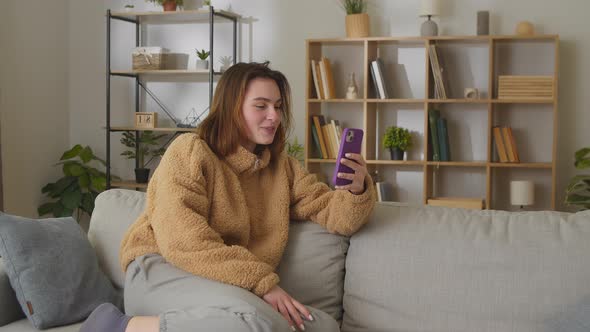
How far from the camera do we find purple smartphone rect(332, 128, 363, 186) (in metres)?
2.23

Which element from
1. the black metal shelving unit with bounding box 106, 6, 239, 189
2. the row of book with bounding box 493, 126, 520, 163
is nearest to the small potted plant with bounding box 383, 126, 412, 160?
the row of book with bounding box 493, 126, 520, 163

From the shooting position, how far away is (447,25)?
494cm

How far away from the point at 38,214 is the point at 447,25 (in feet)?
9.86

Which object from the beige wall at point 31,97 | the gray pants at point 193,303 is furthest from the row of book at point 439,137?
the gray pants at point 193,303

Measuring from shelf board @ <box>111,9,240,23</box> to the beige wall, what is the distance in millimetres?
516

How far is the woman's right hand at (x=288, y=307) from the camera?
200 centimetres

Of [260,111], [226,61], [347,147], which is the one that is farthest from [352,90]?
[347,147]

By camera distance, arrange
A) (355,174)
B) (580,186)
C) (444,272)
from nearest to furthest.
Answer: (444,272) < (355,174) < (580,186)

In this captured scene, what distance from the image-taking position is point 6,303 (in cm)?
228

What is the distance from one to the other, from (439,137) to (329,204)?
2.53 m

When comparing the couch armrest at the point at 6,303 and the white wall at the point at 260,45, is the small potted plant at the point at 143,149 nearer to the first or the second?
the white wall at the point at 260,45

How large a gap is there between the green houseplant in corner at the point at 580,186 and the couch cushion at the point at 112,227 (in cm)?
274

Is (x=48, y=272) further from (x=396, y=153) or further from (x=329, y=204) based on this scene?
(x=396, y=153)

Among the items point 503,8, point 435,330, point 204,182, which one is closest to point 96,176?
point 503,8
